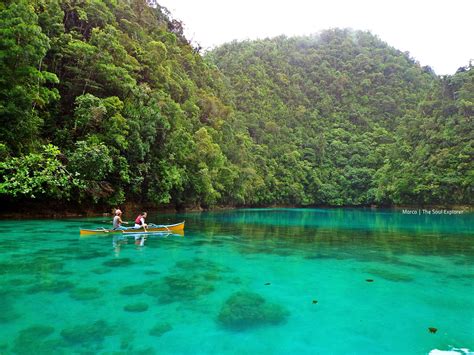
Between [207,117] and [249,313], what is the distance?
3786cm

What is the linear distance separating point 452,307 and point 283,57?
9067 centimetres

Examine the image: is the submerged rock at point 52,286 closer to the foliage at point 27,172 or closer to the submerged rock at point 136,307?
the submerged rock at point 136,307

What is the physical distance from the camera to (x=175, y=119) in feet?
102

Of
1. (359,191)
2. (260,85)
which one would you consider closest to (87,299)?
(359,191)

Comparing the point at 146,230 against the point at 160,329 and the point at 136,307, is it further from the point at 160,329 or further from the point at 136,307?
the point at 160,329

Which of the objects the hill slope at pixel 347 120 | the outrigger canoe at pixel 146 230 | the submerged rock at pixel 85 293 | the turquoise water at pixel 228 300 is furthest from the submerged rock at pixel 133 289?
the hill slope at pixel 347 120

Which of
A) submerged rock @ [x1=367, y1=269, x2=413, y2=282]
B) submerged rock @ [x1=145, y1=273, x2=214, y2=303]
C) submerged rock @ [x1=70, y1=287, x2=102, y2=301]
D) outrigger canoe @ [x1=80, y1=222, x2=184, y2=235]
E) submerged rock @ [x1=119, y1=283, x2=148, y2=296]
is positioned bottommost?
submerged rock @ [x1=145, y1=273, x2=214, y2=303]

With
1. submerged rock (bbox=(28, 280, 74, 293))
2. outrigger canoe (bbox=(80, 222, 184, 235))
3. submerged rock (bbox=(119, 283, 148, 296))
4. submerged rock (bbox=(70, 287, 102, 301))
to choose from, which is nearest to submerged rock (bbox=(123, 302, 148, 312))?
submerged rock (bbox=(119, 283, 148, 296))

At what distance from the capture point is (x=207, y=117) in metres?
42.4

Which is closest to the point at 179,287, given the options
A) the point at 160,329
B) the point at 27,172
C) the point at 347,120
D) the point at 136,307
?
the point at 136,307

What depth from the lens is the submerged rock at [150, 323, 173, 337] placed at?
5098 millimetres

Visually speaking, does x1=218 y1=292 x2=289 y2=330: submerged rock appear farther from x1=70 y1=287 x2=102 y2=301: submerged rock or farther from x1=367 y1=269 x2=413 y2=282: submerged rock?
x1=367 y1=269 x2=413 y2=282: submerged rock

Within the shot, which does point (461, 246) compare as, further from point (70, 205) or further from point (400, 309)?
point (70, 205)

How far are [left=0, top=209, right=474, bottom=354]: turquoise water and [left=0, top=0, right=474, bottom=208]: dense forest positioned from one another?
9.23 m
